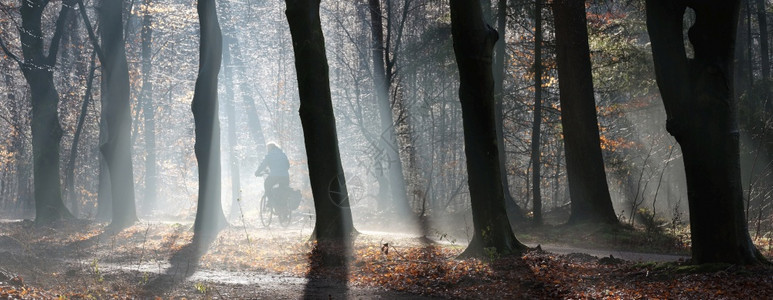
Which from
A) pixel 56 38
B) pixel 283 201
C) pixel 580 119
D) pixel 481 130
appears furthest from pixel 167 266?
pixel 56 38

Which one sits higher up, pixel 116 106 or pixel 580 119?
pixel 116 106

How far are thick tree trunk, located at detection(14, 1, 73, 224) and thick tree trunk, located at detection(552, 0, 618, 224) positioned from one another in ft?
48.6

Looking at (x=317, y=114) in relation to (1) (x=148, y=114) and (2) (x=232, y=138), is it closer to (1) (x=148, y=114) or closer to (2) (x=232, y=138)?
(2) (x=232, y=138)

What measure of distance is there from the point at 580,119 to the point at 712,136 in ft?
25.5

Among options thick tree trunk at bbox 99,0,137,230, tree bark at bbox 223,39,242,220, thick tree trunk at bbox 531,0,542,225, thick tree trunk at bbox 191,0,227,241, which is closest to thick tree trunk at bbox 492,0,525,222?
thick tree trunk at bbox 531,0,542,225

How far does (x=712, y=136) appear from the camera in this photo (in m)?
8.67

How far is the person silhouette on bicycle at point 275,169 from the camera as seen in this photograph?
71.2ft

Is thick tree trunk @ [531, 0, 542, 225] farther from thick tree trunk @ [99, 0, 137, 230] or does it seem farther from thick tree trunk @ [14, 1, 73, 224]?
thick tree trunk @ [14, 1, 73, 224]

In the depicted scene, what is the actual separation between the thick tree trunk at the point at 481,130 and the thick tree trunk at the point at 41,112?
50.9ft

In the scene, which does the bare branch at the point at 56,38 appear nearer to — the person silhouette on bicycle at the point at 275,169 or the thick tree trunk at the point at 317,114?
the person silhouette on bicycle at the point at 275,169

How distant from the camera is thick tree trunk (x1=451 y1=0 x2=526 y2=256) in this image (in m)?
11.2

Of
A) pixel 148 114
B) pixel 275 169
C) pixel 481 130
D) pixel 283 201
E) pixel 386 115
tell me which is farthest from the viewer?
pixel 148 114

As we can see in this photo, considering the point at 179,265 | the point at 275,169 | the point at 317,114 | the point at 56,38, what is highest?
the point at 56,38

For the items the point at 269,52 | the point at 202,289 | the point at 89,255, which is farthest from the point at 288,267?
the point at 269,52
